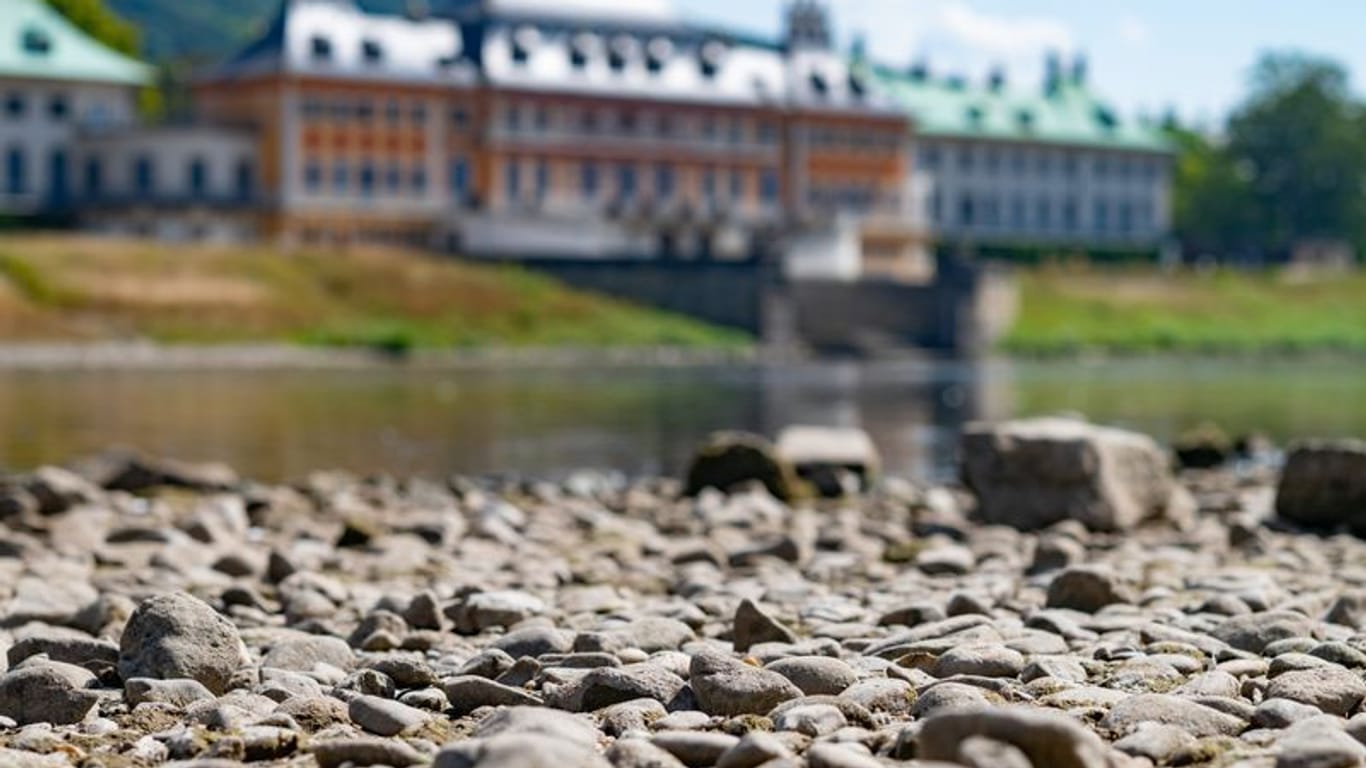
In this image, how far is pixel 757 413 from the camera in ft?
165

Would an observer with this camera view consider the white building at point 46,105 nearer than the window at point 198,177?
Yes

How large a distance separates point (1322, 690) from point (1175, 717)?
0.84m

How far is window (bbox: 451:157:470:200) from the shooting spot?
104500mm

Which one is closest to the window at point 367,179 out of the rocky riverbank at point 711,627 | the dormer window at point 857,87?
the dormer window at point 857,87

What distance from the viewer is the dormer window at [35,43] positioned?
98.6 meters

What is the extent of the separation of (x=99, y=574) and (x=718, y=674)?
708 cm

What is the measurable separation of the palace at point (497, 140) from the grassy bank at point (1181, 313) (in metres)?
9.69

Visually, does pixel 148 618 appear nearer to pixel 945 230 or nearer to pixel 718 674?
pixel 718 674

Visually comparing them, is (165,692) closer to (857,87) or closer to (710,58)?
(710,58)

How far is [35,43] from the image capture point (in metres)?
98.7

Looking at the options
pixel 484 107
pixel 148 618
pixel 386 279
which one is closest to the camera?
pixel 148 618

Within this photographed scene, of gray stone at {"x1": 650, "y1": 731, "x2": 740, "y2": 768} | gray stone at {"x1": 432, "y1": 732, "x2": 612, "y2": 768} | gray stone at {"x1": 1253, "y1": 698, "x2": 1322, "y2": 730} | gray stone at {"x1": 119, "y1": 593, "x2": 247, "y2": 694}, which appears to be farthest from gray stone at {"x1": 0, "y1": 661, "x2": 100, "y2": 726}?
gray stone at {"x1": 1253, "y1": 698, "x2": 1322, "y2": 730}

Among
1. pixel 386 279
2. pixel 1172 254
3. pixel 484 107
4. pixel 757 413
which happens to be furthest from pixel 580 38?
pixel 757 413

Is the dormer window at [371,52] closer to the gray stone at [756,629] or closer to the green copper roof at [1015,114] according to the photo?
the green copper roof at [1015,114]
